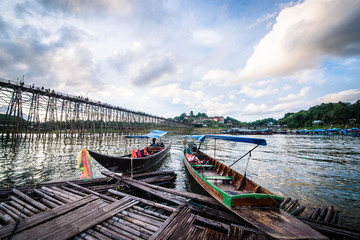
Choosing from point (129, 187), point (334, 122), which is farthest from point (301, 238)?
point (334, 122)

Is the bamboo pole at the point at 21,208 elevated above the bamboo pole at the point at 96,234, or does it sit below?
above

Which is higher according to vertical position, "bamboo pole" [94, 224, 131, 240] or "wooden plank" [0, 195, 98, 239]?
"wooden plank" [0, 195, 98, 239]

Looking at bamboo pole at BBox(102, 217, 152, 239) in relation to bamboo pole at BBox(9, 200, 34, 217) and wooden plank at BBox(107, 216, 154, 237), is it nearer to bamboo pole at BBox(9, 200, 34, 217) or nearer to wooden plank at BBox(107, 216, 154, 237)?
wooden plank at BBox(107, 216, 154, 237)

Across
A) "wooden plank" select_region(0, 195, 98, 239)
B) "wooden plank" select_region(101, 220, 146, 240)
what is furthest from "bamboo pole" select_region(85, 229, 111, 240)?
"wooden plank" select_region(0, 195, 98, 239)

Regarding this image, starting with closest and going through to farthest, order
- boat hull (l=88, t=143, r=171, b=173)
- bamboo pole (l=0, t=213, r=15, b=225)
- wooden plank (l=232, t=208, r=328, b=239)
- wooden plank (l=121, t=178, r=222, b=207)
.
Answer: wooden plank (l=232, t=208, r=328, b=239) → bamboo pole (l=0, t=213, r=15, b=225) → wooden plank (l=121, t=178, r=222, b=207) → boat hull (l=88, t=143, r=171, b=173)

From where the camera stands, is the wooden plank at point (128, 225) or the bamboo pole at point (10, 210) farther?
the bamboo pole at point (10, 210)

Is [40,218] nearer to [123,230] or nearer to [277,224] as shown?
[123,230]

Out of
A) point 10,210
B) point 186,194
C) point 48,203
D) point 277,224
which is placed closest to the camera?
point 277,224

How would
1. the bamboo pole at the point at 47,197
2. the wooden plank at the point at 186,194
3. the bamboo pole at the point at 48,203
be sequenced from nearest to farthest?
the bamboo pole at the point at 48,203, the bamboo pole at the point at 47,197, the wooden plank at the point at 186,194

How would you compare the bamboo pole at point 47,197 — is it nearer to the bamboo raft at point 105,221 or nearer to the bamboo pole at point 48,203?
the bamboo raft at point 105,221

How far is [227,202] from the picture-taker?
4023 mm

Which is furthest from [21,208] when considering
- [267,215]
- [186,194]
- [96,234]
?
[267,215]

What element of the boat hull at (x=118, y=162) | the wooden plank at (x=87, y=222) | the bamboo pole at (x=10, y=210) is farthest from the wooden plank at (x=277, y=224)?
the boat hull at (x=118, y=162)

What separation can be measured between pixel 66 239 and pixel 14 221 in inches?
74.1
